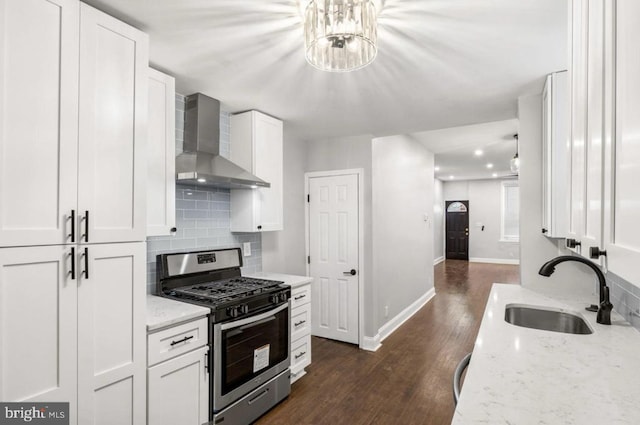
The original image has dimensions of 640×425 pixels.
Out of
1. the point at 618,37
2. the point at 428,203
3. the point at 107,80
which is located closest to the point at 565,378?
the point at 618,37

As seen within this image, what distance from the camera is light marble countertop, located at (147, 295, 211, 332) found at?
1834mm

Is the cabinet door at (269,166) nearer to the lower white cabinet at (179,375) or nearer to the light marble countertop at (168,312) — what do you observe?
the light marble countertop at (168,312)

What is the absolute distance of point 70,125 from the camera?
1.44 metres

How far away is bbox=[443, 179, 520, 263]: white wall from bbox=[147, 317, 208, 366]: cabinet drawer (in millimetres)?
10247

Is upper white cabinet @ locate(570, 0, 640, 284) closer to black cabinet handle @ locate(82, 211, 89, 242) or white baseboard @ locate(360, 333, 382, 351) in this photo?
black cabinet handle @ locate(82, 211, 89, 242)

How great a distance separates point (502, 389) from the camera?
1.09m

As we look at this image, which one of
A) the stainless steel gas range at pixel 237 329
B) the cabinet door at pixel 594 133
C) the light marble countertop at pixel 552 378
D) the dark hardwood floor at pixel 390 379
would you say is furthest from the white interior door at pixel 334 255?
the cabinet door at pixel 594 133

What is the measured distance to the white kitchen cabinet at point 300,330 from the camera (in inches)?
117

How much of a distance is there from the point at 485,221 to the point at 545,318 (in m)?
9.14

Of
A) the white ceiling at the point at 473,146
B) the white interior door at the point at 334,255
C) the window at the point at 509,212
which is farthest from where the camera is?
the window at the point at 509,212

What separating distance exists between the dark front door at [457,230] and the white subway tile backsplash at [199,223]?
9.14 m

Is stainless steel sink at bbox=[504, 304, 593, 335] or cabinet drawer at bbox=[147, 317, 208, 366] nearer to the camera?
cabinet drawer at bbox=[147, 317, 208, 366]

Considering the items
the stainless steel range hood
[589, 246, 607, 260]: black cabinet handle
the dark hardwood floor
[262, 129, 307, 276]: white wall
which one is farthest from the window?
[589, 246, 607, 260]: black cabinet handle

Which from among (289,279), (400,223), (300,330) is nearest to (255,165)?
(289,279)
